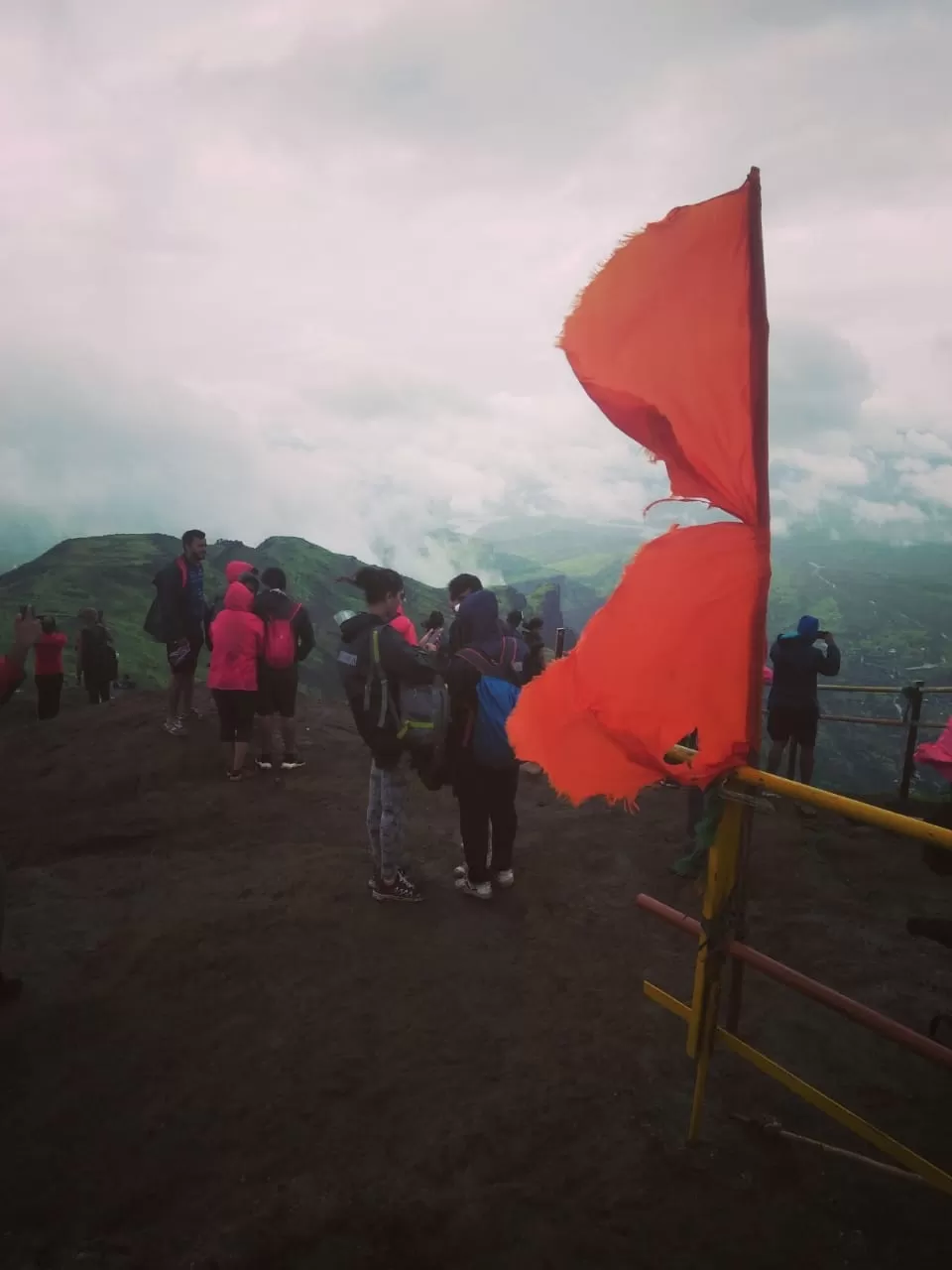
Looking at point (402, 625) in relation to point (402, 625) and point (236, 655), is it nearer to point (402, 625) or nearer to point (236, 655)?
point (402, 625)

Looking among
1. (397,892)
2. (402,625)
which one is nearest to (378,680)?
(402,625)

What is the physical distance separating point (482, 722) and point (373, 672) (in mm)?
794

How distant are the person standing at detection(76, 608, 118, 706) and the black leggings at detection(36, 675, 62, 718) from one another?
573mm

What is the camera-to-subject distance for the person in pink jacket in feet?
21.7

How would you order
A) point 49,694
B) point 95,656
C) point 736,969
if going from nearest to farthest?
point 736,969 → point 49,694 → point 95,656

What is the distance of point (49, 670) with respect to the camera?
33.6 ft

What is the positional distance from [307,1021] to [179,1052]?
62cm

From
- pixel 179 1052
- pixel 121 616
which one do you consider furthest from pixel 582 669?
pixel 121 616

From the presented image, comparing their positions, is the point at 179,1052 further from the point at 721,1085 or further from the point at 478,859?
the point at 721,1085

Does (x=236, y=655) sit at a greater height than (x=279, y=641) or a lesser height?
lesser

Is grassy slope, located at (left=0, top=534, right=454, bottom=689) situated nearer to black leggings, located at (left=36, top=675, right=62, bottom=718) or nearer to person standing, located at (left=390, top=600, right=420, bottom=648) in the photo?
black leggings, located at (left=36, top=675, right=62, bottom=718)

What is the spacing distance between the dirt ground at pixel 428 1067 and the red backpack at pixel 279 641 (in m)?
Result: 1.77

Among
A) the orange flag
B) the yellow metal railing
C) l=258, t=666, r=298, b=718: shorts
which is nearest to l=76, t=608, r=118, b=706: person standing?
l=258, t=666, r=298, b=718: shorts

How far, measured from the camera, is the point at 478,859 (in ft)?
16.0
